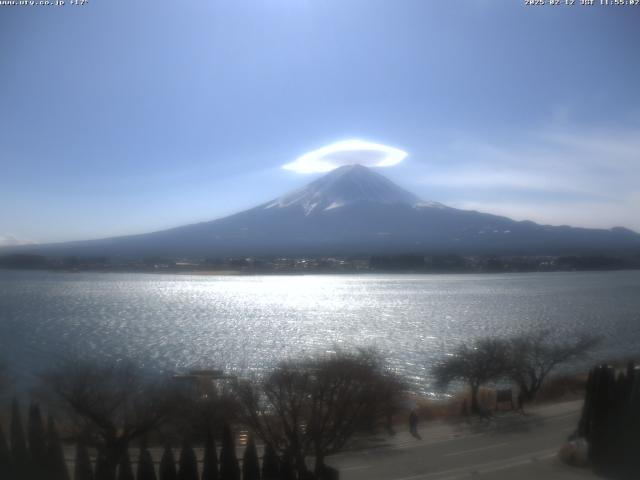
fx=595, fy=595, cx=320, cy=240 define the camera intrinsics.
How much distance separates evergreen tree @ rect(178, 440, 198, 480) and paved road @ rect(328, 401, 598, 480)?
50.3 inches

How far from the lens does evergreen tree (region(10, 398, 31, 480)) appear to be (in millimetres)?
4188

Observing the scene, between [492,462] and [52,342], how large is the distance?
9.45 meters

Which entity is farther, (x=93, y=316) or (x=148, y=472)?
(x=93, y=316)

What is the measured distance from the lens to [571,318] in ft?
55.3

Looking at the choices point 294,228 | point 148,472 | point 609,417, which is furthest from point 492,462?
point 294,228

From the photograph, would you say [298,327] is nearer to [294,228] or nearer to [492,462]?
[492,462]

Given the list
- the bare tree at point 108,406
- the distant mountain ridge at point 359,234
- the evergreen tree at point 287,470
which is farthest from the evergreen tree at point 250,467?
the distant mountain ridge at point 359,234

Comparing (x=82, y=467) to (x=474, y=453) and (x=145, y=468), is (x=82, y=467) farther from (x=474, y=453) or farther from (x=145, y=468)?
(x=474, y=453)

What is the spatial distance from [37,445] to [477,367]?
5978 millimetres

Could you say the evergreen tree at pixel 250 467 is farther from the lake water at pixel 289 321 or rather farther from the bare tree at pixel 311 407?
the lake water at pixel 289 321

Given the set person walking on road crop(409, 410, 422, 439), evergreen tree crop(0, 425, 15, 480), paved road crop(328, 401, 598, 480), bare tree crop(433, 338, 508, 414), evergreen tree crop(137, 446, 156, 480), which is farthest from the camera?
bare tree crop(433, 338, 508, 414)

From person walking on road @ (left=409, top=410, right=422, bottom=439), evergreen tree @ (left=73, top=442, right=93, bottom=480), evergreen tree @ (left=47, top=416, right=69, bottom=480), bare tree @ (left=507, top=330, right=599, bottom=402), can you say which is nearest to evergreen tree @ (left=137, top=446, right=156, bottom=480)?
evergreen tree @ (left=73, top=442, right=93, bottom=480)

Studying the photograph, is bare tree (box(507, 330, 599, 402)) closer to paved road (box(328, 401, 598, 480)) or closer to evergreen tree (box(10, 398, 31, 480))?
paved road (box(328, 401, 598, 480))

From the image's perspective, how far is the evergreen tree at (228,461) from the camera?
4539 mm
